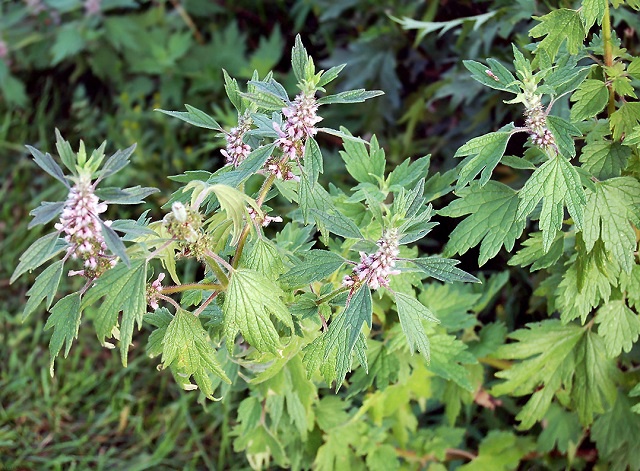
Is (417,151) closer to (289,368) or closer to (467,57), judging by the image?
(467,57)

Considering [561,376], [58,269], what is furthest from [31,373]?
[561,376]

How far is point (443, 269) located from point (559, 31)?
0.53 m

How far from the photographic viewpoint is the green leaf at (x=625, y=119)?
1459mm

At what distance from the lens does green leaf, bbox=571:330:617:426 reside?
5.81 ft

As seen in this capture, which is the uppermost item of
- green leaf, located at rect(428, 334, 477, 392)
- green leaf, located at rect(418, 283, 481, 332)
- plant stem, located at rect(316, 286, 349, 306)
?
plant stem, located at rect(316, 286, 349, 306)

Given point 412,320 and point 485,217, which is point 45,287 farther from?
point 485,217

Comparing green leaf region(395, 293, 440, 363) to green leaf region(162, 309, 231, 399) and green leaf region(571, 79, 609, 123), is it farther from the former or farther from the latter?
green leaf region(571, 79, 609, 123)

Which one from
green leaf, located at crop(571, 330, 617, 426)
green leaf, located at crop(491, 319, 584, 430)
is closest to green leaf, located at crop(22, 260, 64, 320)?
green leaf, located at crop(491, 319, 584, 430)

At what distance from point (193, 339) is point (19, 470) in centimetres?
161

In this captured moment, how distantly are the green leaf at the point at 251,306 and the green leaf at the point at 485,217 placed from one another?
417mm

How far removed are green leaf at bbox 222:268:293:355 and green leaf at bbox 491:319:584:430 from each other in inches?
30.7

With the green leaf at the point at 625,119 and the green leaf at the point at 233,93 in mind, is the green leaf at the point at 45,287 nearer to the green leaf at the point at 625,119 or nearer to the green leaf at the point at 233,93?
the green leaf at the point at 233,93

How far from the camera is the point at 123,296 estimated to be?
47.3 inches

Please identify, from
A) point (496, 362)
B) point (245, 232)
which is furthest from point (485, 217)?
point (496, 362)
